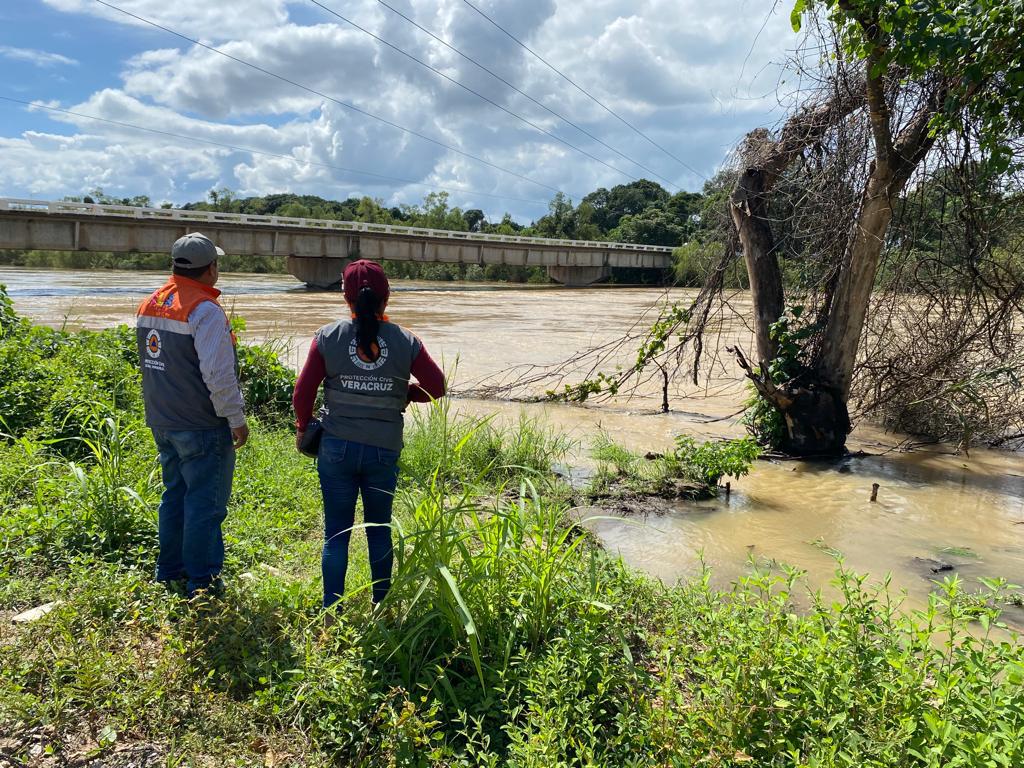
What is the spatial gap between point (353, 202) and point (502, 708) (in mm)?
104370

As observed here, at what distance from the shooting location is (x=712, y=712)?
2662mm

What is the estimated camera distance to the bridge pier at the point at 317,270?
145ft

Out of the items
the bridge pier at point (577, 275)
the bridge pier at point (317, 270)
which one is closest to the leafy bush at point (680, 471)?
the bridge pier at point (317, 270)

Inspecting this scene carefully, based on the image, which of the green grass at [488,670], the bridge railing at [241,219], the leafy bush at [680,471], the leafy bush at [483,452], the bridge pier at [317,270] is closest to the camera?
the green grass at [488,670]

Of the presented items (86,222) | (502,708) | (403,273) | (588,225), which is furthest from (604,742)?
(588,225)

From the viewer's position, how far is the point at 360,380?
3666mm

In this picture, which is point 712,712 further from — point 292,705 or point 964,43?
point 964,43

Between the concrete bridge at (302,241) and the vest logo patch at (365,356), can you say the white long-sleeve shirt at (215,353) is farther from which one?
the concrete bridge at (302,241)

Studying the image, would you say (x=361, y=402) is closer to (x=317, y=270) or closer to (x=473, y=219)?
(x=317, y=270)

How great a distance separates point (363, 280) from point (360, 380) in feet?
1.66

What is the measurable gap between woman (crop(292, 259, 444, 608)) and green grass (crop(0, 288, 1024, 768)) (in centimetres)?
23

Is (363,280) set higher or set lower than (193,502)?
higher

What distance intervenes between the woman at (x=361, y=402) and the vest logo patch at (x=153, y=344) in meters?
0.81

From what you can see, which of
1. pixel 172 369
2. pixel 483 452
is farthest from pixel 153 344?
pixel 483 452
